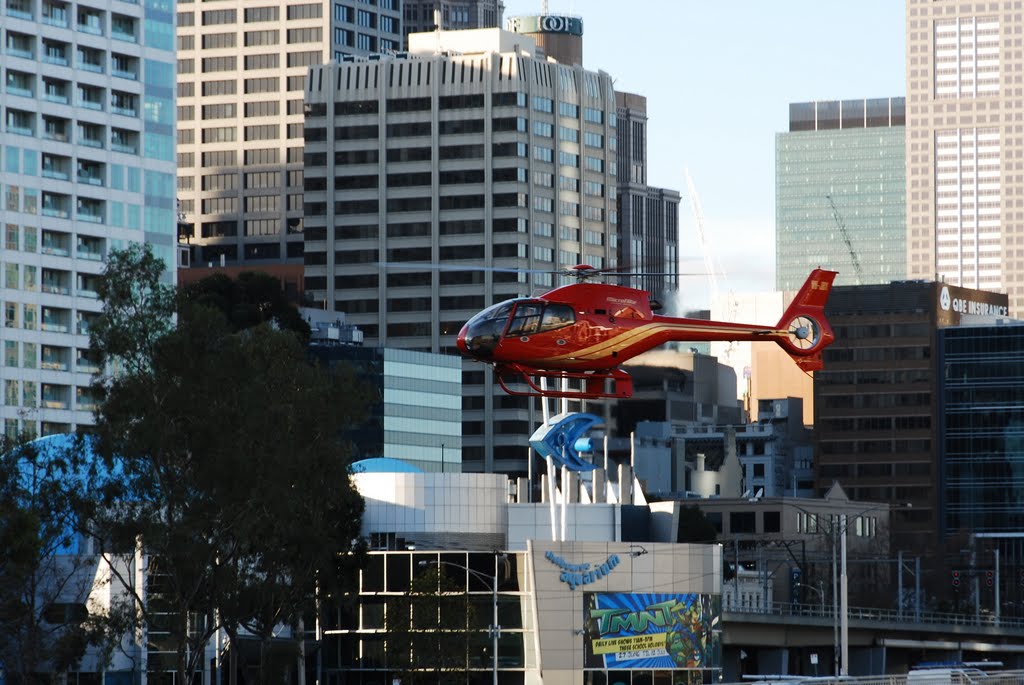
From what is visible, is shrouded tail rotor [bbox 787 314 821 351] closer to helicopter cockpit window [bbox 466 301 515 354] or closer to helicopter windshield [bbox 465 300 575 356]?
helicopter windshield [bbox 465 300 575 356]

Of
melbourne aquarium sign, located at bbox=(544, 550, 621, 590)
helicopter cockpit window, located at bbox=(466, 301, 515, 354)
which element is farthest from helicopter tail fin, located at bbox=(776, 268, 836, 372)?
melbourne aquarium sign, located at bbox=(544, 550, 621, 590)

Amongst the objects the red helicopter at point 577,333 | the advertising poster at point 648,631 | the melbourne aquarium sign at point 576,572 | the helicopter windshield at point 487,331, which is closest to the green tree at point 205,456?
the red helicopter at point 577,333

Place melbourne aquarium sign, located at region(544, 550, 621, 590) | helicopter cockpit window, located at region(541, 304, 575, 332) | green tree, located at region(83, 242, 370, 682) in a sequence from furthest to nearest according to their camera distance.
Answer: melbourne aquarium sign, located at region(544, 550, 621, 590) → green tree, located at region(83, 242, 370, 682) → helicopter cockpit window, located at region(541, 304, 575, 332)

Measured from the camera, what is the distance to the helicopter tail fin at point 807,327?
10219 centimetres

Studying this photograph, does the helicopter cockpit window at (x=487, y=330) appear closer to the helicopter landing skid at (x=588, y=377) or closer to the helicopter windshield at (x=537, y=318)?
the helicopter windshield at (x=537, y=318)

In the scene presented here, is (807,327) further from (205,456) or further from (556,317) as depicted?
(205,456)

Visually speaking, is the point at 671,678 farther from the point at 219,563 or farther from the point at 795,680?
the point at 795,680

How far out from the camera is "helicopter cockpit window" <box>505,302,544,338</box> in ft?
308

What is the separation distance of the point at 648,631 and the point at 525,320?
71.6 m

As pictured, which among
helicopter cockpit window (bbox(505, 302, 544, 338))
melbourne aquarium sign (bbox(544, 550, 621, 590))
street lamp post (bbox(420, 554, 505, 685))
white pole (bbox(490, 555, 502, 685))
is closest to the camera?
helicopter cockpit window (bbox(505, 302, 544, 338))

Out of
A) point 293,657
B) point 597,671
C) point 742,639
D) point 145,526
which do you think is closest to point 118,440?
point 145,526

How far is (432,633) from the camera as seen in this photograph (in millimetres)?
149750

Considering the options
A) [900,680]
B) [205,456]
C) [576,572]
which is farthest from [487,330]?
[576,572]

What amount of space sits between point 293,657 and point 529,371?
4210cm
